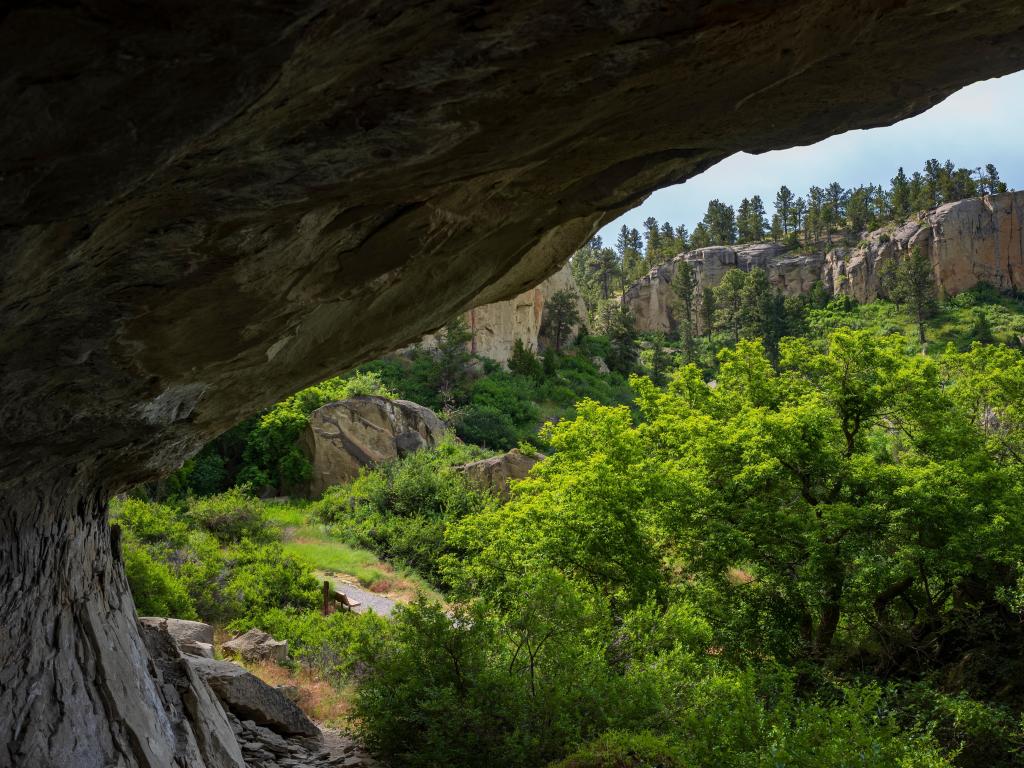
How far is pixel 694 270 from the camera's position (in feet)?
288

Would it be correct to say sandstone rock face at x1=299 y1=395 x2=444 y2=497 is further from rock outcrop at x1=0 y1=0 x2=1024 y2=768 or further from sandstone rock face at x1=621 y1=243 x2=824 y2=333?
sandstone rock face at x1=621 y1=243 x2=824 y2=333

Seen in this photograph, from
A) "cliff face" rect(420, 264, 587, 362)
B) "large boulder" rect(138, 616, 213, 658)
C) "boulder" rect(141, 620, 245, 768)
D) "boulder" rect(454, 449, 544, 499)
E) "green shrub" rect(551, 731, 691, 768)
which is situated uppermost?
"cliff face" rect(420, 264, 587, 362)

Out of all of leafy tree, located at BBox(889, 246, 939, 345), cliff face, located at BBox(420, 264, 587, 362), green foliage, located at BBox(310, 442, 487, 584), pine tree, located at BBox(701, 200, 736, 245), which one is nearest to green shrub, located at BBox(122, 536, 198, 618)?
green foliage, located at BBox(310, 442, 487, 584)

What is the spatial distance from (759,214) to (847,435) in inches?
3293

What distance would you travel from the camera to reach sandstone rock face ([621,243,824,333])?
285 ft

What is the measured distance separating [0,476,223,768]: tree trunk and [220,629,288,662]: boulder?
658 cm

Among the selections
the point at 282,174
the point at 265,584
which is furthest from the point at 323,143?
the point at 265,584

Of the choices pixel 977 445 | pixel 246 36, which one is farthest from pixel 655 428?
pixel 246 36

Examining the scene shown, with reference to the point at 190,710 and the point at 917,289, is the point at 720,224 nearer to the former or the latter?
the point at 917,289

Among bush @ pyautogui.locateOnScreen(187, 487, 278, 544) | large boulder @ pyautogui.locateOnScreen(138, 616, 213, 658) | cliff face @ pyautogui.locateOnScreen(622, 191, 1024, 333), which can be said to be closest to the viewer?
large boulder @ pyautogui.locateOnScreen(138, 616, 213, 658)

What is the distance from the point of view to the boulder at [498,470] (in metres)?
31.1

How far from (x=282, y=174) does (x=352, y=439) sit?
31073 mm

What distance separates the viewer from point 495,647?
11.4 metres

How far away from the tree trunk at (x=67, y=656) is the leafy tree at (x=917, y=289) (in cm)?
6479
